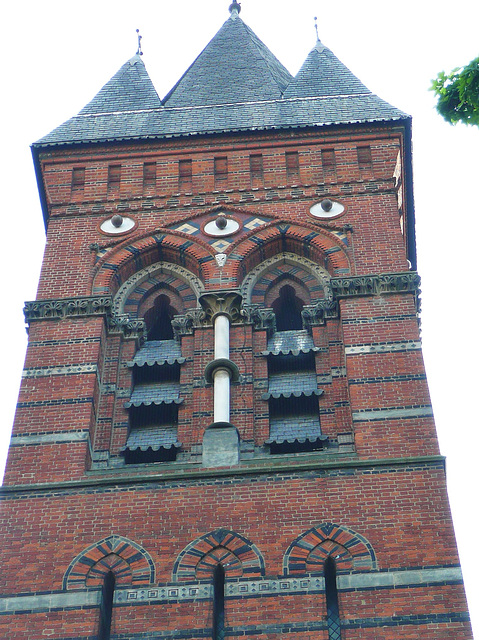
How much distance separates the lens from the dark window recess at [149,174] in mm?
22531

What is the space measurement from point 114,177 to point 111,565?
30.2ft

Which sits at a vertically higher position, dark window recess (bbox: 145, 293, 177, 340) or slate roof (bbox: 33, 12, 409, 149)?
slate roof (bbox: 33, 12, 409, 149)

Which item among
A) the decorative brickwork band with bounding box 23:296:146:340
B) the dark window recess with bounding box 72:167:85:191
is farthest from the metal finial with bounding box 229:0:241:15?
the decorative brickwork band with bounding box 23:296:146:340

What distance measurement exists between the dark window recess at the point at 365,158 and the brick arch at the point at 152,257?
355cm

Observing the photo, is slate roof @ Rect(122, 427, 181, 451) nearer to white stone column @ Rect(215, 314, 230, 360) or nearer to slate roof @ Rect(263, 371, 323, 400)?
white stone column @ Rect(215, 314, 230, 360)

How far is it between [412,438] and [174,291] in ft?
18.6

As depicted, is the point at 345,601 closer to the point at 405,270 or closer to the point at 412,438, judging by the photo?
the point at 412,438

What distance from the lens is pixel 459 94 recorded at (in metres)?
11.2

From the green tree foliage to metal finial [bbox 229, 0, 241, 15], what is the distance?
74.3 feet

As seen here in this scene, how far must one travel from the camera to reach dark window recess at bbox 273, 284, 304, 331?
67.2ft

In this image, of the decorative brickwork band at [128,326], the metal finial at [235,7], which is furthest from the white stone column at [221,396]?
the metal finial at [235,7]

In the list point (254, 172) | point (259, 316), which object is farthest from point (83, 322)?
point (254, 172)

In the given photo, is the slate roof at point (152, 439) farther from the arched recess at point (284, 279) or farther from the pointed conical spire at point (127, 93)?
the pointed conical spire at point (127, 93)

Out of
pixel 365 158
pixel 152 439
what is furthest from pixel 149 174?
pixel 152 439
